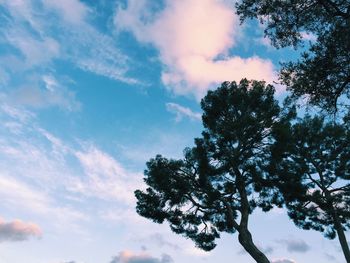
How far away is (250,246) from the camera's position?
19266 millimetres

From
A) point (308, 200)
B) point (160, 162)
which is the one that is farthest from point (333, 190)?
point (160, 162)

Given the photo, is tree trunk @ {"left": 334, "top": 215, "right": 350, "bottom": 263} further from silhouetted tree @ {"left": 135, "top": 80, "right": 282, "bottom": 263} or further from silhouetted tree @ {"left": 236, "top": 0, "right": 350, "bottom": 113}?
silhouetted tree @ {"left": 236, "top": 0, "right": 350, "bottom": 113}

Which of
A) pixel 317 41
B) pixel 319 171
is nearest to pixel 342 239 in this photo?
pixel 319 171

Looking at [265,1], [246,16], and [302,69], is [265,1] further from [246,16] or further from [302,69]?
[302,69]

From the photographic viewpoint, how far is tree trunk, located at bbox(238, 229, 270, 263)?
18750mm

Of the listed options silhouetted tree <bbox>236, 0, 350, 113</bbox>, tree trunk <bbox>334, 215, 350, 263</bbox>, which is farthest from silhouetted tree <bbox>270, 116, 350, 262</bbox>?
silhouetted tree <bbox>236, 0, 350, 113</bbox>

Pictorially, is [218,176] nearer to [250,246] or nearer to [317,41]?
[250,246]

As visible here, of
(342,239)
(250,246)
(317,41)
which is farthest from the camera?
(342,239)

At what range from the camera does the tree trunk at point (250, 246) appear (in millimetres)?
18750

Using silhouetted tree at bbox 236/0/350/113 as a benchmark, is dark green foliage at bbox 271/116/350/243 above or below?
above

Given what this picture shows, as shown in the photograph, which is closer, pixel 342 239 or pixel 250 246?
pixel 250 246

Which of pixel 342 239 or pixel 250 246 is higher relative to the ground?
pixel 342 239

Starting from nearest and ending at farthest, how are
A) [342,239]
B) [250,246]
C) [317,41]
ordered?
1. [317,41]
2. [250,246]
3. [342,239]

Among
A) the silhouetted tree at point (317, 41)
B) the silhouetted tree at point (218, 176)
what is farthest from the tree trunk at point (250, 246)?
the silhouetted tree at point (317, 41)
